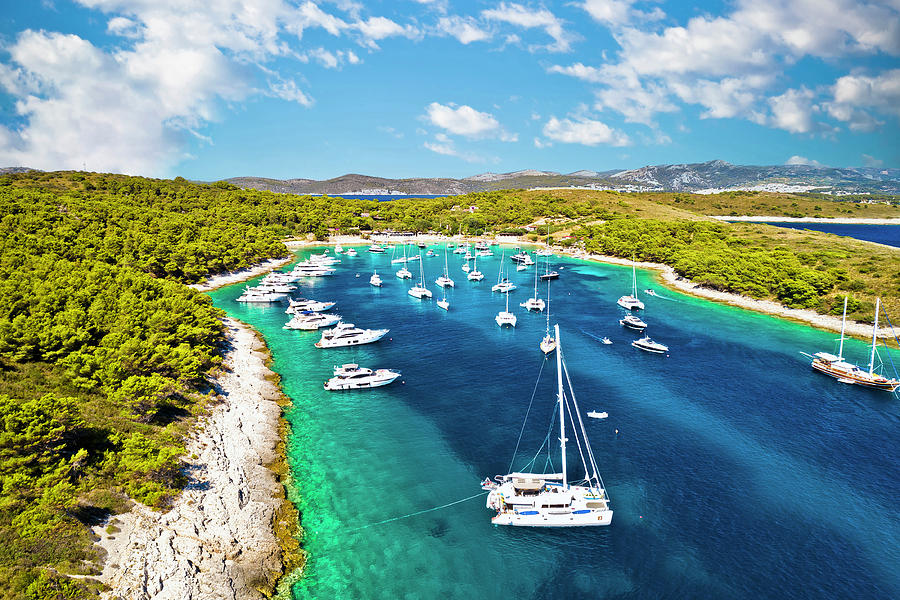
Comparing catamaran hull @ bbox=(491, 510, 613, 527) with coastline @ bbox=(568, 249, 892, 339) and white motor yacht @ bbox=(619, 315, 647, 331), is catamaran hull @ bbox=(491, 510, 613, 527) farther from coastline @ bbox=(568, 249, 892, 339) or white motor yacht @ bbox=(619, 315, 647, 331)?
coastline @ bbox=(568, 249, 892, 339)

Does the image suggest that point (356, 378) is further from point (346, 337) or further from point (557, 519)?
point (557, 519)

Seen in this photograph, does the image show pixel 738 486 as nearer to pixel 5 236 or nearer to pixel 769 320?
pixel 769 320

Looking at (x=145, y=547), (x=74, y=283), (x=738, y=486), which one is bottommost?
(x=738, y=486)

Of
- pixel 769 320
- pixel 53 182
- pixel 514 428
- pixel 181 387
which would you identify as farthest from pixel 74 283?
pixel 53 182

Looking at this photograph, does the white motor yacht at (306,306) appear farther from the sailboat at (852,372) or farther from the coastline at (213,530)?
the sailboat at (852,372)

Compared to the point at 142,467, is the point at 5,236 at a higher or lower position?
higher
